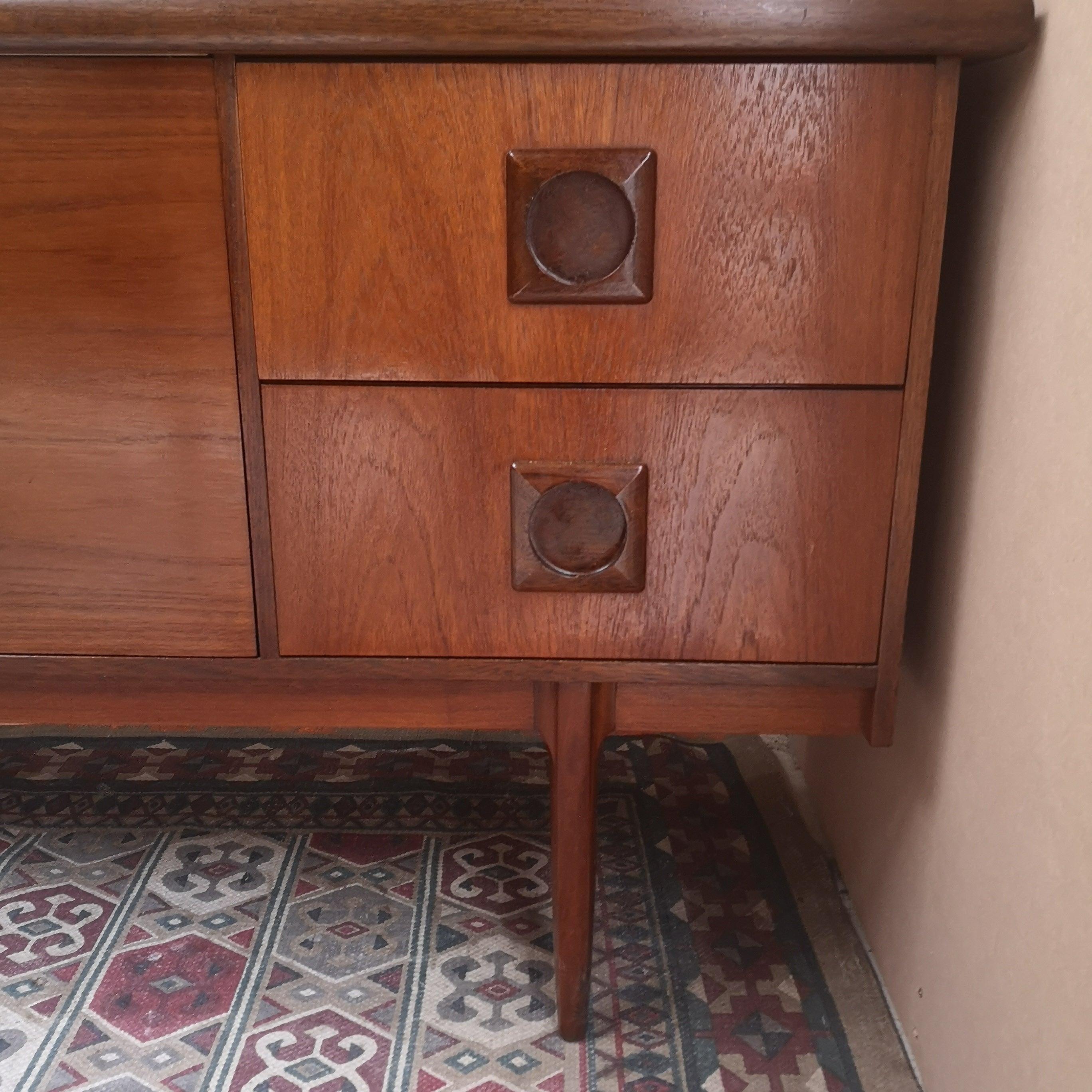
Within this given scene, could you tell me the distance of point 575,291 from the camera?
54 cm

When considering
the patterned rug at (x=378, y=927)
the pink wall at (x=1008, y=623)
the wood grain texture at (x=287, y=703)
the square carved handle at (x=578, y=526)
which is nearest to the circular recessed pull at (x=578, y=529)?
the square carved handle at (x=578, y=526)

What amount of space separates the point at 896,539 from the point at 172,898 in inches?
26.1

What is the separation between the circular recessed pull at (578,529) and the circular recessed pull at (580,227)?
0.40 ft

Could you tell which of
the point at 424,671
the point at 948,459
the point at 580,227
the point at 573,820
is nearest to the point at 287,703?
the point at 424,671

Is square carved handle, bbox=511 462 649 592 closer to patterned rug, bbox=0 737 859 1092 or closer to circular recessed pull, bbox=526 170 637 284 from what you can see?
circular recessed pull, bbox=526 170 637 284

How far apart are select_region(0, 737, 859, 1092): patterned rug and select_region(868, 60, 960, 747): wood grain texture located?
0.27 metres

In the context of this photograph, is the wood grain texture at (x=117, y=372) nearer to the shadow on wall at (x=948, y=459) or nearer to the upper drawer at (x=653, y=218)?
the upper drawer at (x=653, y=218)

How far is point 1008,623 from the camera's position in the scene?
0.56m

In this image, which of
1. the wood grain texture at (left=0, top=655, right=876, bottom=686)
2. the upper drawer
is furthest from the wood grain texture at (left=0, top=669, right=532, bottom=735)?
the upper drawer

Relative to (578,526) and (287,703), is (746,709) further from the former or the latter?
(287,703)

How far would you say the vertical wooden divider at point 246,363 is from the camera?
529 millimetres

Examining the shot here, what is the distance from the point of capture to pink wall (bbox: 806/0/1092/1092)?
1.60 feet

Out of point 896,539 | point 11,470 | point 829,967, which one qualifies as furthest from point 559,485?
point 829,967

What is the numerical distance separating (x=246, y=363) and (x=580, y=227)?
202 millimetres
